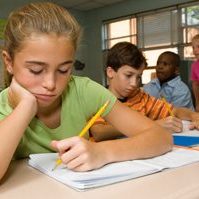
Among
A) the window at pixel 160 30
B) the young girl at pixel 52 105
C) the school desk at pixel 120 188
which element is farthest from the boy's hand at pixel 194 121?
the window at pixel 160 30

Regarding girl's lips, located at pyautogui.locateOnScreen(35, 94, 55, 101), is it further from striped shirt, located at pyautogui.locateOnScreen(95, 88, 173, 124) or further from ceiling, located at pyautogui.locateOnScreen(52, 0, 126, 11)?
ceiling, located at pyautogui.locateOnScreen(52, 0, 126, 11)

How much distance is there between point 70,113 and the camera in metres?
0.98

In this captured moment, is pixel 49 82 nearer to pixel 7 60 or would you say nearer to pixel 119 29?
pixel 7 60

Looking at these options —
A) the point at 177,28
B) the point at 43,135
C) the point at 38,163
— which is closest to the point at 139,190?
the point at 38,163

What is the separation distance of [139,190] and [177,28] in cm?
528

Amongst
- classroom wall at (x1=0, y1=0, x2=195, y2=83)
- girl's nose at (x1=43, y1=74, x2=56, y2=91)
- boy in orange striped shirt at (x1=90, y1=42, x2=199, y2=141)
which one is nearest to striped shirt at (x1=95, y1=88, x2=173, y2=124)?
boy in orange striped shirt at (x1=90, y1=42, x2=199, y2=141)

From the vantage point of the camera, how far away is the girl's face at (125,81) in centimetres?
160

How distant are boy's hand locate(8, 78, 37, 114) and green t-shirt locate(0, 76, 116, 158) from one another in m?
0.03

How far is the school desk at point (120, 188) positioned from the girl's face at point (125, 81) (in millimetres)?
953

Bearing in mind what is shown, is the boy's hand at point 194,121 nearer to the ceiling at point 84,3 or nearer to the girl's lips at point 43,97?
the girl's lips at point 43,97

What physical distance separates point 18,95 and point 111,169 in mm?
310

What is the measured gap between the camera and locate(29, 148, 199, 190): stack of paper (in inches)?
23.0

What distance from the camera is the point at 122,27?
253 inches

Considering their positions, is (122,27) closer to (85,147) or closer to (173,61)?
(173,61)
